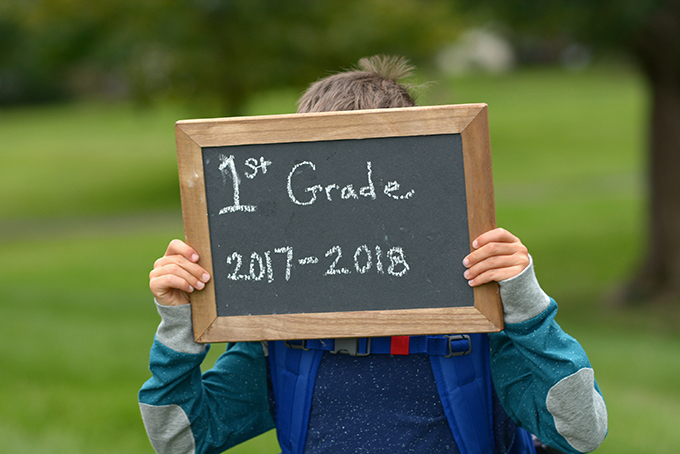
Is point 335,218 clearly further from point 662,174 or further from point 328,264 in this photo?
point 662,174

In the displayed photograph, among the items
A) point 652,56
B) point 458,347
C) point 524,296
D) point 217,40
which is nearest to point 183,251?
point 458,347

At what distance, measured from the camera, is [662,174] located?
10766 millimetres

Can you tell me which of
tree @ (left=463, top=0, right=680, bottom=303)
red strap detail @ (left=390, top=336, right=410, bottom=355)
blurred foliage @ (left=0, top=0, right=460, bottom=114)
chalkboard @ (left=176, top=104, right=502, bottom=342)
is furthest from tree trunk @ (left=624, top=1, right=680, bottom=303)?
red strap detail @ (left=390, top=336, right=410, bottom=355)

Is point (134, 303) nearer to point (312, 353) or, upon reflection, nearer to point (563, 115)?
point (312, 353)

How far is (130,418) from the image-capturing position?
Answer: 4.98m

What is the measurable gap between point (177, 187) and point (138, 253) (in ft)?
34.9

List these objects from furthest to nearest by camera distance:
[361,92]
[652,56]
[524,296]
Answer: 1. [652,56]
2. [361,92]
3. [524,296]

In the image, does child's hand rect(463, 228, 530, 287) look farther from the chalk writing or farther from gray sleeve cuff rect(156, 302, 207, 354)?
gray sleeve cuff rect(156, 302, 207, 354)

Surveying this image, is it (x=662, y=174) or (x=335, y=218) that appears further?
(x=662, y=174)

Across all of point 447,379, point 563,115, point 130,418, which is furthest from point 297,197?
point 563,115

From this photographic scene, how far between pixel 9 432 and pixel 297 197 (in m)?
3.47

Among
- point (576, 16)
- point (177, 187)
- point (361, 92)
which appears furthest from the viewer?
point (177, 187)

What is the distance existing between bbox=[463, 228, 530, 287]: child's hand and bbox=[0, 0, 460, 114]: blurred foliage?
43.1ft

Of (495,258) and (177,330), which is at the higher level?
(495,258)
